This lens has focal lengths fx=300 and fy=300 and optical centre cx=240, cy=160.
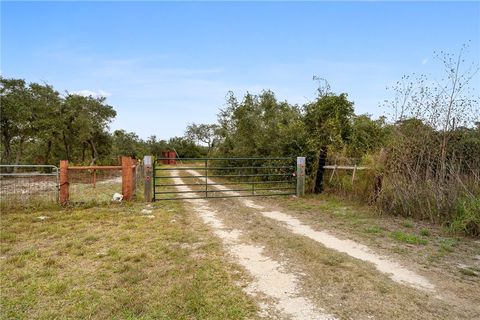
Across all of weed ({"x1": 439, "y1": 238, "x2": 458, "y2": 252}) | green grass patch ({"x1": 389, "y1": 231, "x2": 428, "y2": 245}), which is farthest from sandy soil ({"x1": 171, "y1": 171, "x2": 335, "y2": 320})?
weed ({"x1": 439, "y1": 238, "x2": 458, "y2": 252})

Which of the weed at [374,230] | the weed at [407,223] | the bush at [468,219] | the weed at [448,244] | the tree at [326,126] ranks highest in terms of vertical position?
the tree at [326,126]

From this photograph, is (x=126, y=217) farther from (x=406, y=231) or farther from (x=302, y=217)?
(x=406, y=231)

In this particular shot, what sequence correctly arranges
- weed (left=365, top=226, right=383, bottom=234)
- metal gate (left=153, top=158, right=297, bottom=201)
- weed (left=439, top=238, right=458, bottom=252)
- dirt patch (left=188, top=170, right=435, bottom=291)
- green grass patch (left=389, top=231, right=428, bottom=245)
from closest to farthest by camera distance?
dirt patch (left=188, top=170, right=435, bottom=291) → weed (left=439, top=238, right=458, bottom=252) → green grass patch (left=389, top=231, right=428, bottom=245) → weed (left=365, top=226, right=383, bottom=234) → metal gate (left=153, top=158, right=297, bottom=201)

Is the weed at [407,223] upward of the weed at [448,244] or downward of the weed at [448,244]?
downward

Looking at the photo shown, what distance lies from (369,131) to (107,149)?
22.2 metres

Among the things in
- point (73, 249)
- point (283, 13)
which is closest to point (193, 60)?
point (283, 13)

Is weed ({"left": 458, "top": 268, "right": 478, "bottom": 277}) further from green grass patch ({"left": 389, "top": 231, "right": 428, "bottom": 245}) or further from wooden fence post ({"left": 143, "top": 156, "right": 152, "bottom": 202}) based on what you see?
wooden fence post ({"left": 143, "top": 156, "right": 152, "bottom": 202})

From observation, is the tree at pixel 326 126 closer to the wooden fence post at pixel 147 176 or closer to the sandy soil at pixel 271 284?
the wooden fence post at pixel 147 176

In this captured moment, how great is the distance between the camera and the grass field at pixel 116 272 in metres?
2.65

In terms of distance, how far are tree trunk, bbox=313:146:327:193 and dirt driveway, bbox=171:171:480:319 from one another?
465 centimetres

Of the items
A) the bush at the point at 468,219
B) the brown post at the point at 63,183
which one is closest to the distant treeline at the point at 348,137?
the bush at the point at 468,219

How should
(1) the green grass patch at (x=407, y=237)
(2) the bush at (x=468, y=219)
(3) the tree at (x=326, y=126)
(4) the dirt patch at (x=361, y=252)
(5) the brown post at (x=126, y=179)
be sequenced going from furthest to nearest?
(3) the tree at (x=326, y=126)
(5) the brown post at (x=126, y=179)
(2) the bush at (x=468, y=219)
(1) the green grass patch at (x=407, y=237)
(4) the dirt patch at (x=361, y=252)

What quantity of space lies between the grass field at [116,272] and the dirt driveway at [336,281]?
282 mm

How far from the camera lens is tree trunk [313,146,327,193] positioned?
9750 mm
